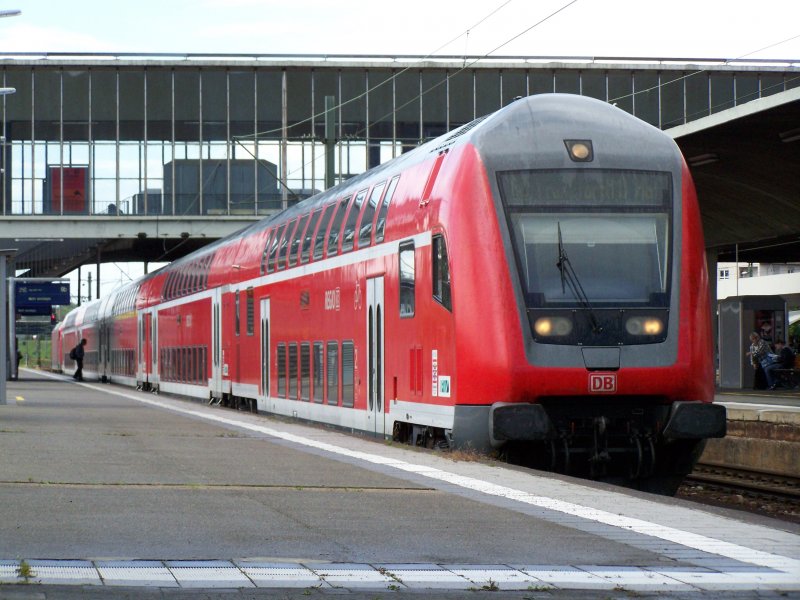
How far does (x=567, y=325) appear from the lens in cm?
1338

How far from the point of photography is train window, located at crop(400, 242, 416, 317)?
607 inches

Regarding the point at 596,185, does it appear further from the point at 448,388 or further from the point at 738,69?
the point at 738,69

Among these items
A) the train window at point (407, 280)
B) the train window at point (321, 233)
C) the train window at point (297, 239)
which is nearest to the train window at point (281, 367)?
the train window at point (297, 239)

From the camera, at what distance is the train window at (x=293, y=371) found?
22.6 meters

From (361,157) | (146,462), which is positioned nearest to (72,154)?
(361,157)

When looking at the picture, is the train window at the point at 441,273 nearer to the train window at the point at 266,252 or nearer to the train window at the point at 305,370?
the train window at the point at 305,370

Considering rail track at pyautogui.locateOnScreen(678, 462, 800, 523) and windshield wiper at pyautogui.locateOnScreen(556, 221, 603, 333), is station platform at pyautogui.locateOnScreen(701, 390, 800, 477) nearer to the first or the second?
rail track at pyautogui.locateOnScreen(678, 462, 800, 523)

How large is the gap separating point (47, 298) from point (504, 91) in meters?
27.4

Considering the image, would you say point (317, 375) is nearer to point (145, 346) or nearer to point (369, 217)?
point (369, 217)

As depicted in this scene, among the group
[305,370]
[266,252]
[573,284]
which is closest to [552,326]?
[573,284]

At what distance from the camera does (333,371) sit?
1980 centimetres

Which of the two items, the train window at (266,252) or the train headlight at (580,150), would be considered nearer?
the train headlight at (580,150)

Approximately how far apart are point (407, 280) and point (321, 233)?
5.27 m

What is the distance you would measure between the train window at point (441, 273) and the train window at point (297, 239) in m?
7.76
